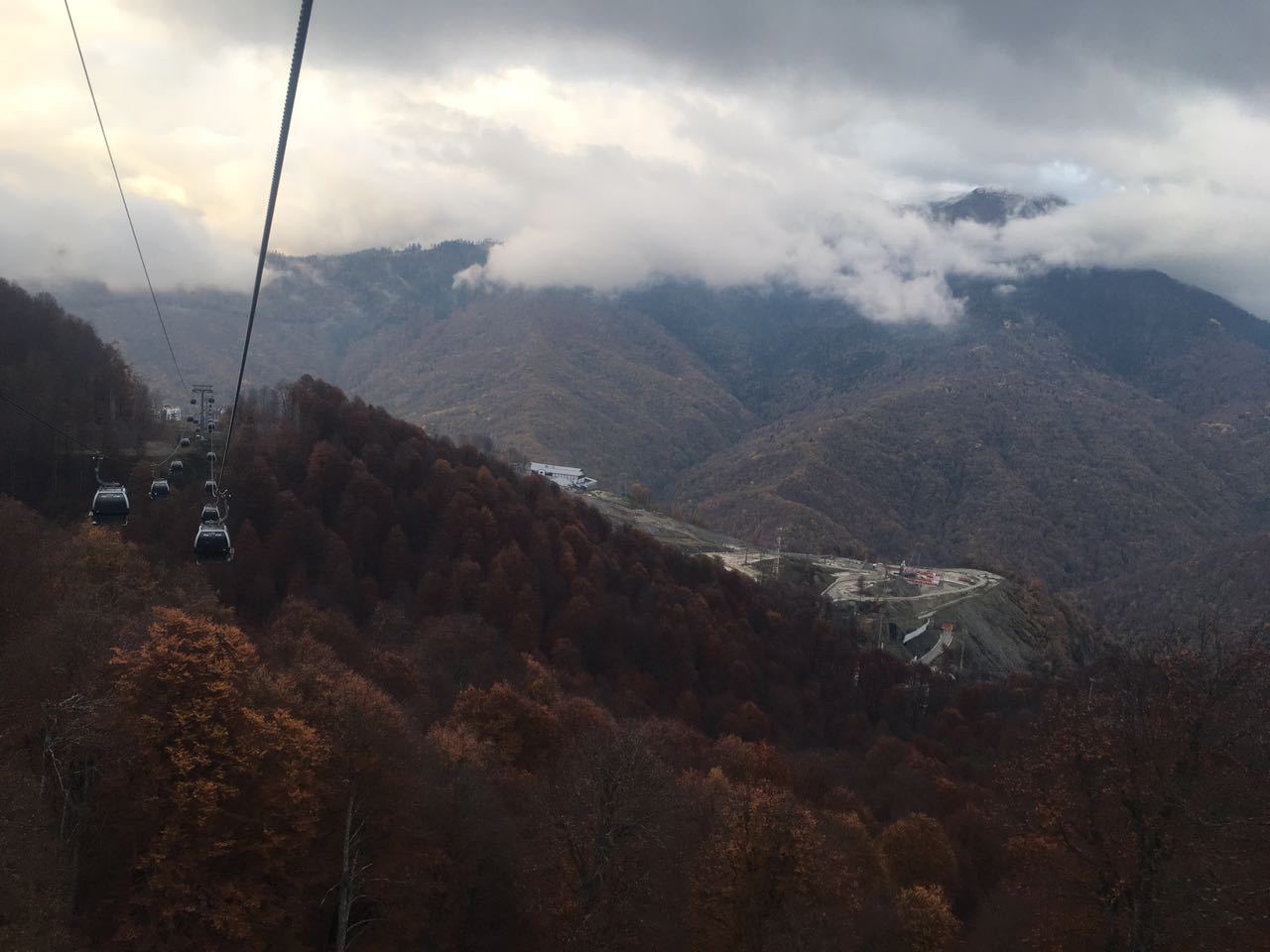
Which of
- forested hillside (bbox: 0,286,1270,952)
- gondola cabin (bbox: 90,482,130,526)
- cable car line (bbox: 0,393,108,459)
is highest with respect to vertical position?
cable car line (bbox: 0,393,108,459)

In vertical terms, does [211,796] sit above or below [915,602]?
above

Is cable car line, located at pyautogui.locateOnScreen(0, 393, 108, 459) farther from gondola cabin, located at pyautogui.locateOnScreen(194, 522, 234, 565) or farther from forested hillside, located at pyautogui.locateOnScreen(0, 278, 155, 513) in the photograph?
gondola cabin, located at pyautogui.locateOnScreen(194, 522, 234, 565)

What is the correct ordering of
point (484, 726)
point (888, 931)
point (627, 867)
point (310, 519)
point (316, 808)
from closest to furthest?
point (316, 808) → point (627, 867) → point (888, 931) → point (484, 726) → point (310, 519)

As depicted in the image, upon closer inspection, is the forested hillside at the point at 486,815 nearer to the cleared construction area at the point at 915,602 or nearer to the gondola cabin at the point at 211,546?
the gondola cabin at the point at 211,546

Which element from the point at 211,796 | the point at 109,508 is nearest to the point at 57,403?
the point at 109,508

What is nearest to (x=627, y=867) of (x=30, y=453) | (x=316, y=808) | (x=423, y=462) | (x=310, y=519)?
(x=316, y=808)

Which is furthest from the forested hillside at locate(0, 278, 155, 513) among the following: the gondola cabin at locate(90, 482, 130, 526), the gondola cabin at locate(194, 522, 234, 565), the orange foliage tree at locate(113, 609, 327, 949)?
the orange foliage tree at locate(113, 609, 327, 949)

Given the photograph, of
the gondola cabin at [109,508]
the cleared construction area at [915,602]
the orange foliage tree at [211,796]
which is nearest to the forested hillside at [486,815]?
the orange foliage tree at [211,796]

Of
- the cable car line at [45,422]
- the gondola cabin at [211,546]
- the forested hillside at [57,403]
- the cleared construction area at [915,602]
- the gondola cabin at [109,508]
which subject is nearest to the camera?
the gondola cabin at [211,546]

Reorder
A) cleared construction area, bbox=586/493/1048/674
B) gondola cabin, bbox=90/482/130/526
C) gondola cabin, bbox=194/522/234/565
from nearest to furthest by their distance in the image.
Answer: gondola cabin, bbox=194/522/234/565
gondola cabin, bbox=90/482/130/526
cleared construction area, bbox=586/493/1048/674

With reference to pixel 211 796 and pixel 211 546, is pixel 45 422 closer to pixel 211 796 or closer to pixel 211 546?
pixel 211 546

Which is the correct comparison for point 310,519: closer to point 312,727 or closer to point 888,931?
point 312,727
